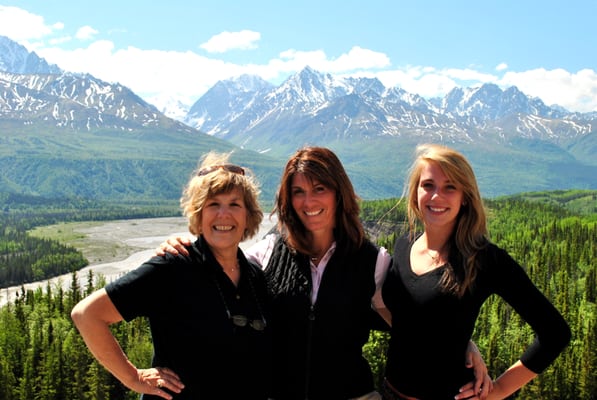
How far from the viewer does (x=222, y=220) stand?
21.9 feet

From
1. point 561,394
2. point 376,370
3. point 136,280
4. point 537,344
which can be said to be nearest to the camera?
point 136,280

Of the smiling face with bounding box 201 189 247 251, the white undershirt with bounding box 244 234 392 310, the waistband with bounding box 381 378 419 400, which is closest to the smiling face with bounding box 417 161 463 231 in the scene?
the white undershirt with bounding box 244 234 392 310

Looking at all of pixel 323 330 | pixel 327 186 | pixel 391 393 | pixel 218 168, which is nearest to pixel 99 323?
pixel 218 168

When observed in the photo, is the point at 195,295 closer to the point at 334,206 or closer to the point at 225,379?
the point at 225,379

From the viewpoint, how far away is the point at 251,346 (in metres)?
6.42

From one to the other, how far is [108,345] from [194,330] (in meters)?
1.05

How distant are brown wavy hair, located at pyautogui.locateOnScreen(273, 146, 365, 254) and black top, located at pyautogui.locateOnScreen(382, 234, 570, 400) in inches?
42.0

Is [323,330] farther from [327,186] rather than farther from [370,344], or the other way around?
[370,344]

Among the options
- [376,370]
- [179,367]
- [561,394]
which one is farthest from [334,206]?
[561,394]

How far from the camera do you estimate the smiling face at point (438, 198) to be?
23.1 feet

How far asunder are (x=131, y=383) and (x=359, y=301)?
3130mm

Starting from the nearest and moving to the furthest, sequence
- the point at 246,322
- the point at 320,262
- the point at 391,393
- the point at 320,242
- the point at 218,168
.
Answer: the point at 246,322, the point at 218,168, the point at 391,393, the point at 320,262, the point at 320,242

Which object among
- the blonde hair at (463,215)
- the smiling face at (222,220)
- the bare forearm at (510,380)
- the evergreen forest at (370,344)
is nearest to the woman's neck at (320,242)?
the smiling face at (222,220)

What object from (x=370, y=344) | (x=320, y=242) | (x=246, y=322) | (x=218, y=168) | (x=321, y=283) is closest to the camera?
(x=246, y=322)
